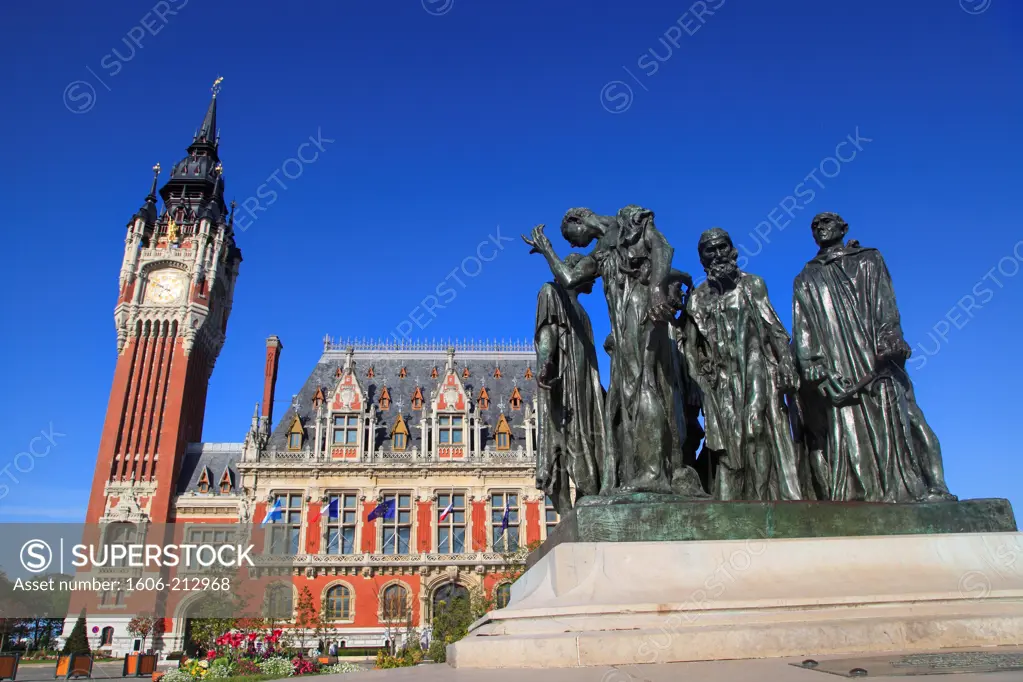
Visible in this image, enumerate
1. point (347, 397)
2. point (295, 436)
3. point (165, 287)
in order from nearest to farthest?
point (295, 436) < point (347, 397) < point (165, 287)

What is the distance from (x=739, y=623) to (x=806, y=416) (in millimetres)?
2633

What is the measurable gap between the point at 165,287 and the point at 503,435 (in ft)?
76.7

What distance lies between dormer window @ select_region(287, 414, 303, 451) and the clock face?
1333cm

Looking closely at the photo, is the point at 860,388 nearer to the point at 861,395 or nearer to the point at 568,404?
the point at 861,395

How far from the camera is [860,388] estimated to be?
18.2 feet

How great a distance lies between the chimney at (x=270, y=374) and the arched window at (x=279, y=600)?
31.1 feet

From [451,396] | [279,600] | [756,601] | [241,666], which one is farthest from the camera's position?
[451,396]

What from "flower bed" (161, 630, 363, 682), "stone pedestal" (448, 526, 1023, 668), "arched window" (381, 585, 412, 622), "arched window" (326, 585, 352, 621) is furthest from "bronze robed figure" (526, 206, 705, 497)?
"arched window" (326, 585, 352, 621)

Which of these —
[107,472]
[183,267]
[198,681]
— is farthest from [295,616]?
[183,267]

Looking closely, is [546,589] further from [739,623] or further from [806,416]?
[806,416]

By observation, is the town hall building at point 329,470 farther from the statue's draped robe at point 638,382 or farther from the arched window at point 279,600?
the statue's draped robe at point 638,382

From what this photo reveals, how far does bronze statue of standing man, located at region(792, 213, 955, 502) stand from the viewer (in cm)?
538

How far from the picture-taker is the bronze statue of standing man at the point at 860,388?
5.38 metres

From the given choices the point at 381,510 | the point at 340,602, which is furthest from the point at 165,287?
the point at 340,602
